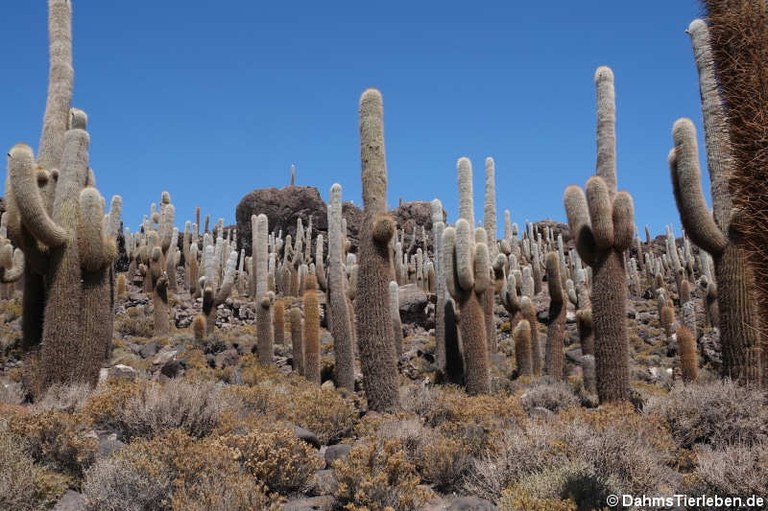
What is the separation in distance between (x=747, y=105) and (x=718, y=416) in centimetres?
541

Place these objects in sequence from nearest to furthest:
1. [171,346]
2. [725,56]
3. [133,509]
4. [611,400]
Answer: [725,56] < [133,509] < [611,400] < [171,346]

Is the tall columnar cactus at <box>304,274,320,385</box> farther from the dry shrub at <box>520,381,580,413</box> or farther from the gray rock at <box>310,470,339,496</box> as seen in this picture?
the gray rock at <box>310,470,339,496</box>

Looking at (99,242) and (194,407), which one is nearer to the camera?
(194,407)

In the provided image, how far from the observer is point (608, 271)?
34.3 ft

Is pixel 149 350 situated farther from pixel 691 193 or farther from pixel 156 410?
pixel 691 193

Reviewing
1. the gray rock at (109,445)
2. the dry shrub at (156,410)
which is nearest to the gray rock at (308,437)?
the dry shrub at (156,410)

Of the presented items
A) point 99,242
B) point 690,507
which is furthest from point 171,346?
point 690,507

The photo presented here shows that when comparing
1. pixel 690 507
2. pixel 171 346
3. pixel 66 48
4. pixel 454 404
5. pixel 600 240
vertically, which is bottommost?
pixel 690 507

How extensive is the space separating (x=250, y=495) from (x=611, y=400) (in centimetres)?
724

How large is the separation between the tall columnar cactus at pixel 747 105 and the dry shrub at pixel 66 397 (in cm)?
775

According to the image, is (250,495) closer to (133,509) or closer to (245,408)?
(133,509)

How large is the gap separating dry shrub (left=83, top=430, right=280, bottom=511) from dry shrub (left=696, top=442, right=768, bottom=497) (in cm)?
400

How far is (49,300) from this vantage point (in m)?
9.66

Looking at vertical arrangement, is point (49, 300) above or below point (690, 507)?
above
